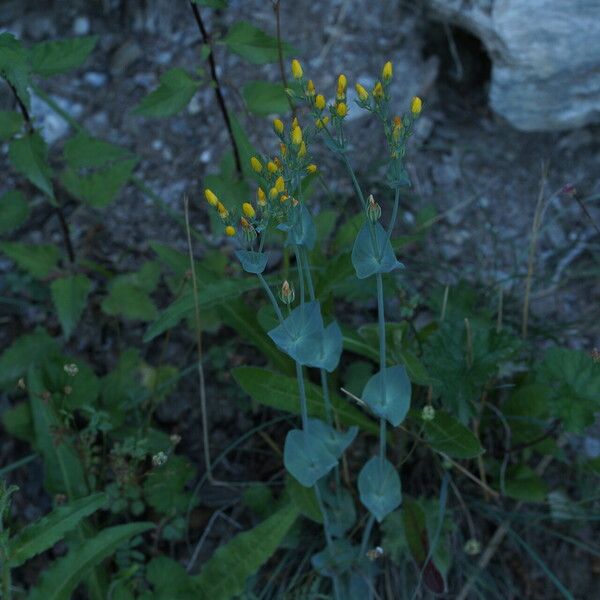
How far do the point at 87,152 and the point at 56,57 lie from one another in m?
0.34

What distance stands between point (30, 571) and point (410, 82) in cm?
249

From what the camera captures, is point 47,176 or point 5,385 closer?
point 47,176

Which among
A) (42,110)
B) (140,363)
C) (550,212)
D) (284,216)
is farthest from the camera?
(42,110)

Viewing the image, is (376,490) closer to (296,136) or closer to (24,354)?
(296,136)

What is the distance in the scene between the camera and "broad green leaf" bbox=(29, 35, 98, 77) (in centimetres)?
271

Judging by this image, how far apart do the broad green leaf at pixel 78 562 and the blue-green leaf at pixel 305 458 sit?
Answer: 0.58 metres

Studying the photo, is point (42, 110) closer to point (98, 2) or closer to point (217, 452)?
point (98, 2)

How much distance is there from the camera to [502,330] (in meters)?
2.56

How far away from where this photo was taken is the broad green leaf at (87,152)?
288 centimetres

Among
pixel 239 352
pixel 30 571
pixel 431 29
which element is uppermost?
pixel 431 29

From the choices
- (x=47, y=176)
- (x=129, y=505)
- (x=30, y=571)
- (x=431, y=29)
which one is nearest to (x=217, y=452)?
(x=129, y=505)

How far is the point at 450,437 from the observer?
2531 millimetres

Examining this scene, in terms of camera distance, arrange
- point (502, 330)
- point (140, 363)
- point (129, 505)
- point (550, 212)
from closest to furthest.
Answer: point (502, 330)
point (129, 505)
point (140, 363)
point (550, 212)

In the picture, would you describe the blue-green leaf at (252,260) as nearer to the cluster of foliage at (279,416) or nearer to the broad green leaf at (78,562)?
the cluster of foliage at (279,416)
